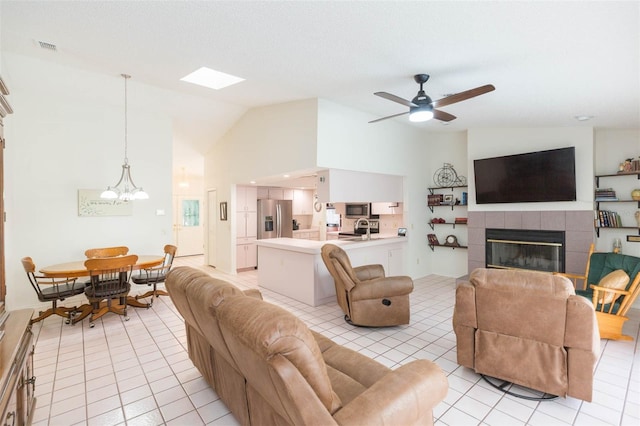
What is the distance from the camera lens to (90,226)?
16.9 feet

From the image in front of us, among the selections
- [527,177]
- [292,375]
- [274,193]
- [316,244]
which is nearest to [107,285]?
[316,244]

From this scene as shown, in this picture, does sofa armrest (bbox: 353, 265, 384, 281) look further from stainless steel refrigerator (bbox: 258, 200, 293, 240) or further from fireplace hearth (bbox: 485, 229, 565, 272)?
stainless steel refrigerator (bbox: 258, 200, 293, 240)

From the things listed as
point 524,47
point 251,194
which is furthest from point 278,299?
point 524,47

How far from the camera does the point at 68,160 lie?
195 inches

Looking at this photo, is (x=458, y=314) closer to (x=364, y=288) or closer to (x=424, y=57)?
(x=364, y=288)

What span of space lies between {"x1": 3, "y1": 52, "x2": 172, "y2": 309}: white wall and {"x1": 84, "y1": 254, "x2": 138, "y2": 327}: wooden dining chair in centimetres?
124

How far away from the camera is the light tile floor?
2.21 meters

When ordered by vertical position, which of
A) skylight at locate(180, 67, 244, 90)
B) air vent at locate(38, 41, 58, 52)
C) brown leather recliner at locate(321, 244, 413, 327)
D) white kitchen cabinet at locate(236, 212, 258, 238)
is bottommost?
brown leather recliner at locate(321, 244, 413, 327)

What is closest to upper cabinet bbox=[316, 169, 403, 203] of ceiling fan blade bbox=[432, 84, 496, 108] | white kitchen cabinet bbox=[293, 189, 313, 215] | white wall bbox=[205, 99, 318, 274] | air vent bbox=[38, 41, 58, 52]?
white wall bbox=[205, 99, 318, 274]

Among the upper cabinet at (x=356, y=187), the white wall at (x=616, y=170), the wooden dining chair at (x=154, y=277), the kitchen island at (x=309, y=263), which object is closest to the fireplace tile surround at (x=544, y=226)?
the white wall at (x=616, y=170)

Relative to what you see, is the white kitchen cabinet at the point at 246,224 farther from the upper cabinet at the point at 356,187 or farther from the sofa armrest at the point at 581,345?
the sofa armrest at the point at 581,345

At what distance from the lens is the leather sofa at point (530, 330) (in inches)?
84.8

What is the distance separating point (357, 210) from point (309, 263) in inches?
108

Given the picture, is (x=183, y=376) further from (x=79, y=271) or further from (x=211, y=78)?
(x=211, y=78)
